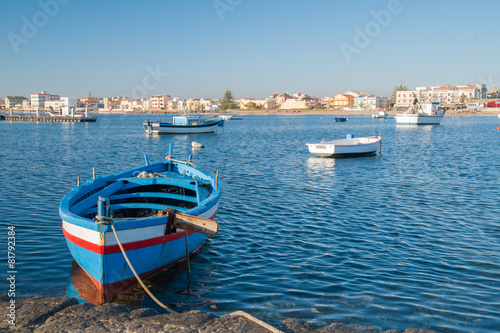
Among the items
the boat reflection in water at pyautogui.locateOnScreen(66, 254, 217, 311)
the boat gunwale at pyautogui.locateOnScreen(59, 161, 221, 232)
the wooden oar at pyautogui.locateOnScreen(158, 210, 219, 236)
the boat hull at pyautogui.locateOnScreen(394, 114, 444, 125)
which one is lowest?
the boat reflection in water at pyautogui.locateOnScreen(66, 254, 217, 311)

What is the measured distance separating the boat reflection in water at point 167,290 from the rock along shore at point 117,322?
1.30m

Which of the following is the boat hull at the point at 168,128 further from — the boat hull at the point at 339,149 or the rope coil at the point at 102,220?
the rope coil at the point at 102,220

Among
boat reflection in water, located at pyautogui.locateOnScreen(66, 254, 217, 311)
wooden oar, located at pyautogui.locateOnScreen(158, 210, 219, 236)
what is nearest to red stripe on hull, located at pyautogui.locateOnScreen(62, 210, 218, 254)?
wooden oar, located at pyautogui.locateOnScreen(158, 210, 219, 236)

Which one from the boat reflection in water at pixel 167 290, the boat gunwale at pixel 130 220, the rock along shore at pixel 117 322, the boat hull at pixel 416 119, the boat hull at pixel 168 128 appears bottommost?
the boat reflection in water at pixel 167 290

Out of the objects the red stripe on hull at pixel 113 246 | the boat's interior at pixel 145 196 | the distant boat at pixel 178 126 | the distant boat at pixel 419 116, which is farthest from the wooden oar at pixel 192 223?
the distant boat at pixel 419 116

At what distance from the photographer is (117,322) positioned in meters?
6.59

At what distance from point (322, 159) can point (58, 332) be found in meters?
28.7

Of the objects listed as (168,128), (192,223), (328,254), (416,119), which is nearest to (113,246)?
(192,223)

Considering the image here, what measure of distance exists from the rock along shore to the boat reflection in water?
130cm

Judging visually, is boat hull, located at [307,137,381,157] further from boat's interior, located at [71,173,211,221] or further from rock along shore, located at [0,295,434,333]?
rock along shore, located at [0,295,434,333]

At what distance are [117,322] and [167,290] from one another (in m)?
2.66

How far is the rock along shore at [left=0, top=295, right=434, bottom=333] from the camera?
6348 mm

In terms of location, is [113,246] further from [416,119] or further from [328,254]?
[416,119]

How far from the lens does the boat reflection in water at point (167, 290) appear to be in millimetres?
8625
